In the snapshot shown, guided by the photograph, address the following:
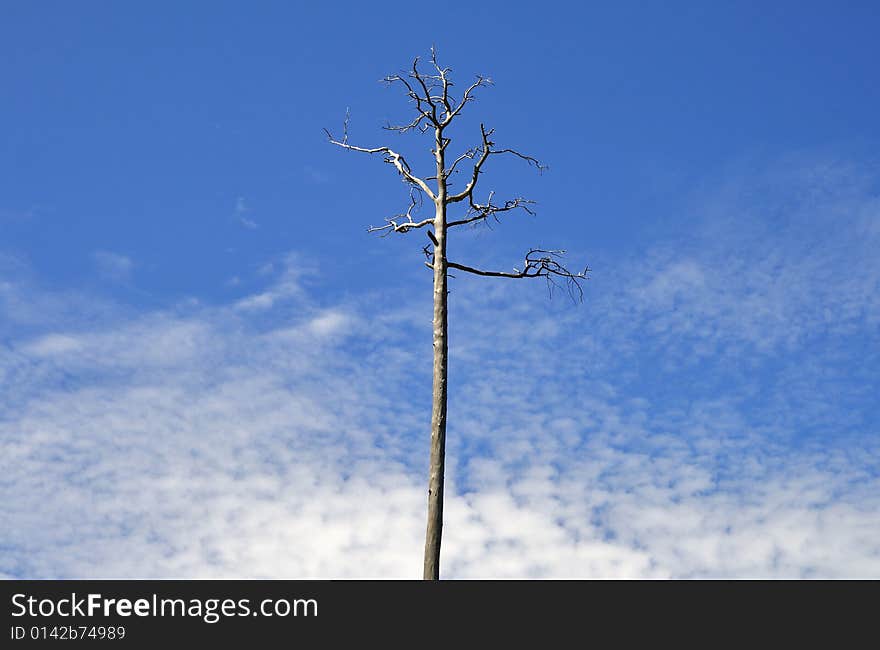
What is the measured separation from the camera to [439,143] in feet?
45.4

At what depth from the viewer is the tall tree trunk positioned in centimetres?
1112

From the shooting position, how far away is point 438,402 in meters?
11.8

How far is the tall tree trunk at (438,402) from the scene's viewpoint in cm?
1112

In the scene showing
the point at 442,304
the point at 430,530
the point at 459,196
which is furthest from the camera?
the point at 459,196
